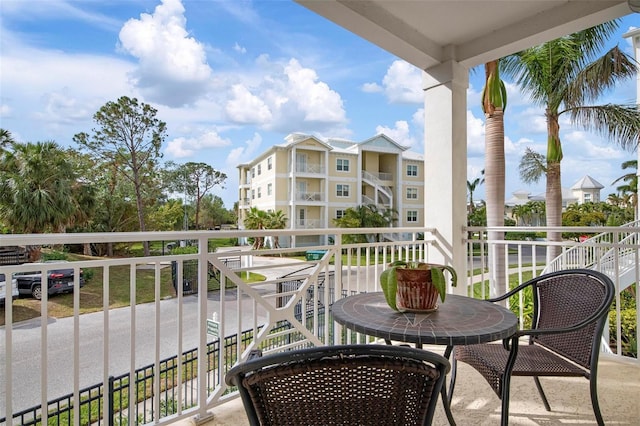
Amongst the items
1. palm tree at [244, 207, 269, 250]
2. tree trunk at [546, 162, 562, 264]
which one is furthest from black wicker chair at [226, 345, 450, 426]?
palm tree at [244, 207, 269, 250]

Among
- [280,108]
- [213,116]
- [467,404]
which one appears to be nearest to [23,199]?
[467,404]

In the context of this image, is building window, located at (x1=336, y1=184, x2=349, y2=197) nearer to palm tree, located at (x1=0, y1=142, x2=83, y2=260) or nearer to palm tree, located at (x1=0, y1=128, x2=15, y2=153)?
palm tree, located at (x1=0, y1=142, x2=83, y2=260)

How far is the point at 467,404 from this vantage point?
6.69 feet

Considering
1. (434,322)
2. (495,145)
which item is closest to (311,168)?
(495,145)

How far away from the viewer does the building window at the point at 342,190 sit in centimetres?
2183

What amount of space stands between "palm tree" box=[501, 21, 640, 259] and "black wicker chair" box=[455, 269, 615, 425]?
600 centimetres

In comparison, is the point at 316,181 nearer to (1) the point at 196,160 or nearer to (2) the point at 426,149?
(1) the point at 196,160

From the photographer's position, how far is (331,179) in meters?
21.7

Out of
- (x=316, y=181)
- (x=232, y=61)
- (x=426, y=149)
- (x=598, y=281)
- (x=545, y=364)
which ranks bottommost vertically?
(x=545, y=364)

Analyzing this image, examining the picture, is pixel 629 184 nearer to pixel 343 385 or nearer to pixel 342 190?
pixel 342 190

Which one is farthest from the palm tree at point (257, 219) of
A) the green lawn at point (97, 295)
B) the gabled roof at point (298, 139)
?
the green lawn at point (97, 295)

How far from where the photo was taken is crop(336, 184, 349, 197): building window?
21828mm

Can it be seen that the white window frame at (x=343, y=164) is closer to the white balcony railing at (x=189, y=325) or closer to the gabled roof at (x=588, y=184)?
the white balcony railing at (x=189, y=325)

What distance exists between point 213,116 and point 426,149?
2900 centimetres
